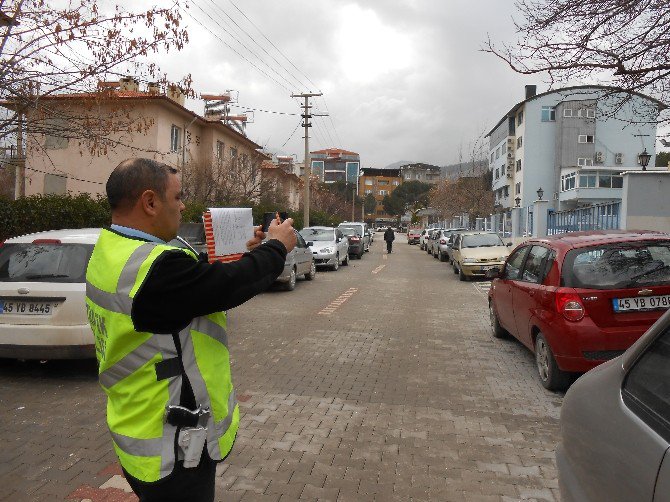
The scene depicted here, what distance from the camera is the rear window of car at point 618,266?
18.1 ft

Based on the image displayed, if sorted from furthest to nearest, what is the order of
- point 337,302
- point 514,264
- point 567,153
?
point 567,153, point 337,302, point 514,264

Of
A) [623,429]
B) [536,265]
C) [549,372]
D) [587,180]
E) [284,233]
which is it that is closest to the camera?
[623,429]

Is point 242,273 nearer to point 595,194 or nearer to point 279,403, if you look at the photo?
point 279,403

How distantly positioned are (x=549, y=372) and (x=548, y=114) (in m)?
53.1

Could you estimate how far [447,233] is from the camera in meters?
30.2

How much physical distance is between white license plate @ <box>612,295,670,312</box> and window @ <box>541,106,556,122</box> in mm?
52785

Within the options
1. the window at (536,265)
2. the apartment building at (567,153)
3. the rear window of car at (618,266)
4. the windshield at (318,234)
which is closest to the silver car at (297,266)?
the windshield at (318,234)

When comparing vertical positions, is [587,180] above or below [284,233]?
above

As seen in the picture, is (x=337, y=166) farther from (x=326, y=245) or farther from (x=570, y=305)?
(x=570, y=305)

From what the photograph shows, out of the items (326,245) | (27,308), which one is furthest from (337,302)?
(326,245)

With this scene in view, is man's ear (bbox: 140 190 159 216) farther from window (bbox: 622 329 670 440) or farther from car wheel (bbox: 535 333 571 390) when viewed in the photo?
car wheel (bbox: 535 333 571 390)

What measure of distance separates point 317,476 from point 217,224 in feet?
7.20

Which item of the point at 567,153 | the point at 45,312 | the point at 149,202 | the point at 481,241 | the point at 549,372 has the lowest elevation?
the point at 549,372

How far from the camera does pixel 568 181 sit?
51.3 m
